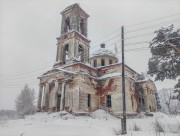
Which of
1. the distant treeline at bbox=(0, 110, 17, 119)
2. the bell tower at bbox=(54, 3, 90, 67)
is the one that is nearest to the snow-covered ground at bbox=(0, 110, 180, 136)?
the bell tower at bbox=(54, 3, 90, 67)

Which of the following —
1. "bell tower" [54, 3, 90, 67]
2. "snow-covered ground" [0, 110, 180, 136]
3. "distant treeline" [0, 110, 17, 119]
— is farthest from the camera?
"distant treeline" [0, 110, 17, 119]

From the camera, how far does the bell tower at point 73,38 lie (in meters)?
25.9

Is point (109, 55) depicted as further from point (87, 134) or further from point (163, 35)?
point (87, 134)

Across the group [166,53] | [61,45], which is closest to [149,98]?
[166,53]

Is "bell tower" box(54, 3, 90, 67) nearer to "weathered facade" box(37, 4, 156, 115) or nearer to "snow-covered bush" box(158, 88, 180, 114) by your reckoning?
"weathered facade" box(37, 4, 156, 115)

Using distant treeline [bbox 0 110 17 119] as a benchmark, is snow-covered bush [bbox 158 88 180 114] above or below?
above

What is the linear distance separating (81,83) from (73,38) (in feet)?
25.2

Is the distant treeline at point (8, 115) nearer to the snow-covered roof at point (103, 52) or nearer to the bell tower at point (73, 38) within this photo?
the bell tower at point (73, 38)

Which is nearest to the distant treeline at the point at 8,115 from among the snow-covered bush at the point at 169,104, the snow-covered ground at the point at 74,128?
the snow-covered ground at the point at 74,128

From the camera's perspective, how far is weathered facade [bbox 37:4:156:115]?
72.7ft

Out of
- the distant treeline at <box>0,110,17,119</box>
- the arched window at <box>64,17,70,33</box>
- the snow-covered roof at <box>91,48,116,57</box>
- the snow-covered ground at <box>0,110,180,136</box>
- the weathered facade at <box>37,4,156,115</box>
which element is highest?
the arched window at <box>64,17,70,33</box>

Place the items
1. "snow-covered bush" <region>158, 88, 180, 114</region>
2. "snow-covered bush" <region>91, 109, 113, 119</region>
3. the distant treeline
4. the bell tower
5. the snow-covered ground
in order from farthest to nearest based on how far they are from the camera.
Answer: "snow-covered bush" <region>158, 88, 180, 114</region>, the distant treeline, the bell tower, "snow-covered bush" <region>91, 109, 113, 119</region>, the snow-covered ground

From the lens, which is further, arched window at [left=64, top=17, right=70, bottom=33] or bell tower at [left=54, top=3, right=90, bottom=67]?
arched window at [left=64, top=17, right=70, bottom=33]

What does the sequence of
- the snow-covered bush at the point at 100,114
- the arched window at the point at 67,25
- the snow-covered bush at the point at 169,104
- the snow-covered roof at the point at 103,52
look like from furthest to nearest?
1. the snow-covered bush at the point at 169,104
2. the snow-covered roof at the point at 103,52
3. the arched window at the point at 67,25
4. the snow-covered bush at the point at 100,114
